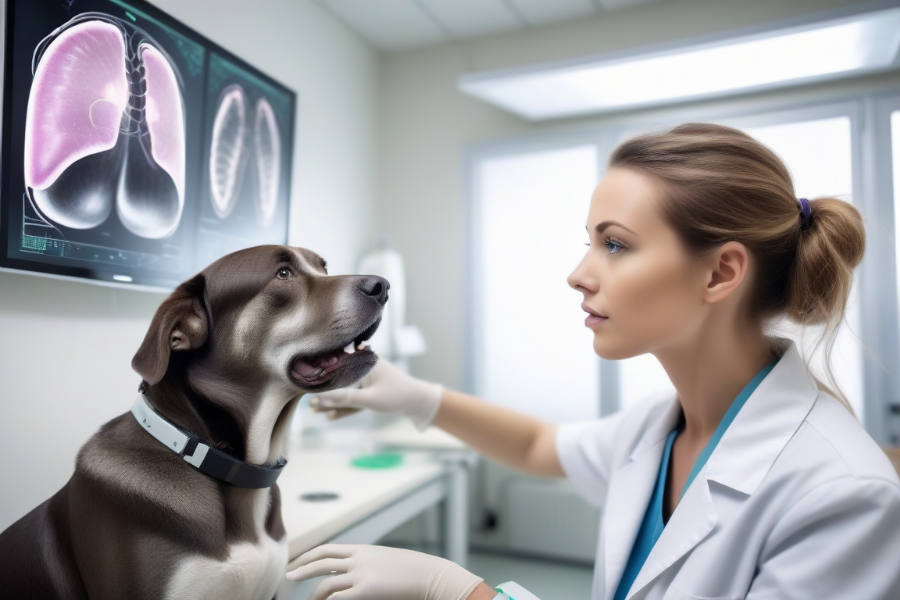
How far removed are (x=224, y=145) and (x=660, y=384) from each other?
6.23 feet

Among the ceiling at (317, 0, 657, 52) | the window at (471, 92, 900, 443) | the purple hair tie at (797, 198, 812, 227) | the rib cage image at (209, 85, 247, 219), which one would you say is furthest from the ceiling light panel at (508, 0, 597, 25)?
the purple hair tie at (797, 198, 812, 227)

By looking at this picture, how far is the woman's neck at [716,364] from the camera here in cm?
95

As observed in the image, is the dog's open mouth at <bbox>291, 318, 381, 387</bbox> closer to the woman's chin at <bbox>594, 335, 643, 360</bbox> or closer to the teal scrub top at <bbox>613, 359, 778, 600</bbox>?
the woman's chin at <bbox>594, 335, 643, 360</bbox>

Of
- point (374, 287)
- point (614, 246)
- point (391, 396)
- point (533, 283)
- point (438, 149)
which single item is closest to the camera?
point (374, 287)

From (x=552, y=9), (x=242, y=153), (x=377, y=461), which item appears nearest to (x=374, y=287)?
(x=242, y=153)

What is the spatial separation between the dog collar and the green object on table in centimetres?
90

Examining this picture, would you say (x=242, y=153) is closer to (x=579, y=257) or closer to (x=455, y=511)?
(x=455, y=511)

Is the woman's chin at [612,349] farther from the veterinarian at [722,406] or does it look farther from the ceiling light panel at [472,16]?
the ceiling light panel at [472,16]

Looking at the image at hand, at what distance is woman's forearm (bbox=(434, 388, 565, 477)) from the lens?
4.23 ft

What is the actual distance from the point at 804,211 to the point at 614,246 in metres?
0.32

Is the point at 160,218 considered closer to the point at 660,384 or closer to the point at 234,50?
the point at 234,50

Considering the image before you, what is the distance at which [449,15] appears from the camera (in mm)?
2469

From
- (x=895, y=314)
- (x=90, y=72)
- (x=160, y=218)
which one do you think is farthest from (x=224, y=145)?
(x=895, y=314)

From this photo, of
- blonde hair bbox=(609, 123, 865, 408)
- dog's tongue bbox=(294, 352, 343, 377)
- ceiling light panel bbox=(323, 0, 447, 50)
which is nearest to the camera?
dog's tongue bbox=(294, 352, 343, 377)
